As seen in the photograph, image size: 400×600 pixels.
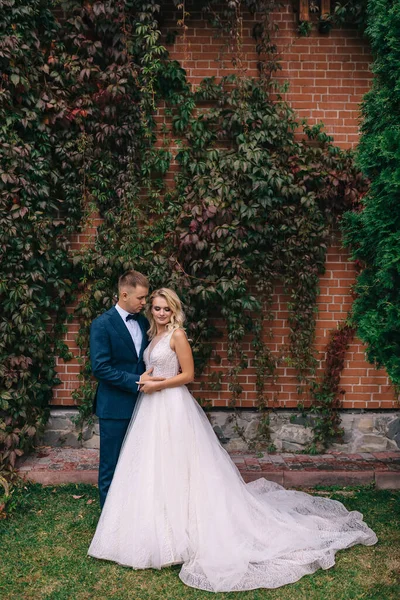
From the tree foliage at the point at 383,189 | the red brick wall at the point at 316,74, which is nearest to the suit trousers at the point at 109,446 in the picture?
the red brick wall at the point at 316,74

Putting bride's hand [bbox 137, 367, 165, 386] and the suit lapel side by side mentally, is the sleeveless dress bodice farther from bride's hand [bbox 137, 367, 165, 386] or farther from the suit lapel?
the suit lapel

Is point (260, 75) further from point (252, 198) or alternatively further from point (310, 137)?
point (252, 198)

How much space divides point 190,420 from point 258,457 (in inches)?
69.6

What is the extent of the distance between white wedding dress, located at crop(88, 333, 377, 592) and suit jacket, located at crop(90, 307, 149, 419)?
5.1 inches

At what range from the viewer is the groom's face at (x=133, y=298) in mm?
4359

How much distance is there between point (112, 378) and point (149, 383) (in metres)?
0.29

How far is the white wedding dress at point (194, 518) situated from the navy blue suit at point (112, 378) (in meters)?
0.14

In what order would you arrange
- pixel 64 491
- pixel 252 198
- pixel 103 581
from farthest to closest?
pixel 252 198 < pixel 64 491 < pixel 103 581

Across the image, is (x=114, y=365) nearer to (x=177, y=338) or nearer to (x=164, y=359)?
(x=164, y=359)

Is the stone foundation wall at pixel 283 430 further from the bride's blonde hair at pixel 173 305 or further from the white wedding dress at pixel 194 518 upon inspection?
the bride's blonde hair at pixel 173 305

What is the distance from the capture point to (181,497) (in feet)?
13.1

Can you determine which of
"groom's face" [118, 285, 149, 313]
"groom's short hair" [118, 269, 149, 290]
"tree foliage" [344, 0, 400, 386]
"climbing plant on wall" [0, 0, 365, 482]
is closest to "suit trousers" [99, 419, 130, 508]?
"groom's face" [118, 285, 149, 313]

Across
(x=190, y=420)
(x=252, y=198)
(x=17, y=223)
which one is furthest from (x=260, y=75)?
(x=190, y=420)

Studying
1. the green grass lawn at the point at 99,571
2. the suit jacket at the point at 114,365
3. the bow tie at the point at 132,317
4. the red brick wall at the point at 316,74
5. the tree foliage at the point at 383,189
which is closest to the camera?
the green grass lawn at the point at 99,571
